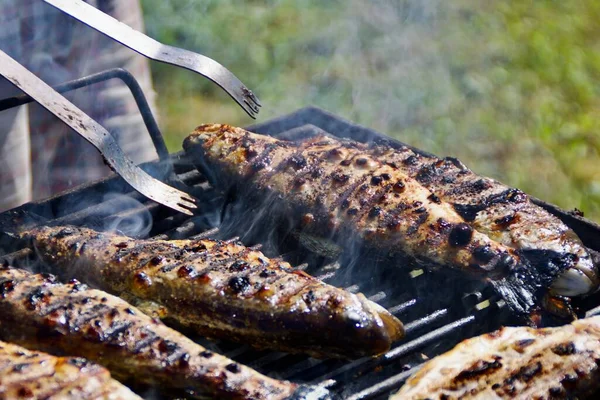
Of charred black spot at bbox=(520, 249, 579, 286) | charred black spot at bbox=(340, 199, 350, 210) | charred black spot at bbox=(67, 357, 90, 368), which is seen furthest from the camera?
charred black spot at bbox=(340, 199, 350, 210)

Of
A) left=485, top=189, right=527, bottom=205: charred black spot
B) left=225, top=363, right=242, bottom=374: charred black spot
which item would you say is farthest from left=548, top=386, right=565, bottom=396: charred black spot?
left=485, top=189, right=527, bottom=205: charred black spot

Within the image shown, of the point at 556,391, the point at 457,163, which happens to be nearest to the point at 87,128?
the point at 457,163

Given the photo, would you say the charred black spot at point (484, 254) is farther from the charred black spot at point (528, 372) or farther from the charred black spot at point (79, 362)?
the charred black spot at point (79, 362)

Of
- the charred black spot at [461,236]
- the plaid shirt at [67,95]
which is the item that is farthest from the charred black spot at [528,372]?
the plaid shirt at [67,95]

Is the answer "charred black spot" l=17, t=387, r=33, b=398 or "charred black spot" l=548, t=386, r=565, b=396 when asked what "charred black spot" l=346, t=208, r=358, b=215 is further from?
"charred black spot" l=17, t=387, r=33, b=398

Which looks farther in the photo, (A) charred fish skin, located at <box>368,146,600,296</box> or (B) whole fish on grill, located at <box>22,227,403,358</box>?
(A) charred fish skin, located at <box>368,146,600,296</box>

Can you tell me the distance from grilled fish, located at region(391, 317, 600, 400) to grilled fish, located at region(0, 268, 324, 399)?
452 mm

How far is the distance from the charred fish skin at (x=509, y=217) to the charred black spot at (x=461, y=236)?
173 mm

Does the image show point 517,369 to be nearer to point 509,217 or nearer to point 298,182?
point 509,217

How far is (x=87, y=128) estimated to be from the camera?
3098mm

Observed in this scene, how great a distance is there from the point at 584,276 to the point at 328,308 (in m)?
1.03

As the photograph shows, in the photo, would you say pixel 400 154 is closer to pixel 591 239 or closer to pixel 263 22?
pixel 591 239

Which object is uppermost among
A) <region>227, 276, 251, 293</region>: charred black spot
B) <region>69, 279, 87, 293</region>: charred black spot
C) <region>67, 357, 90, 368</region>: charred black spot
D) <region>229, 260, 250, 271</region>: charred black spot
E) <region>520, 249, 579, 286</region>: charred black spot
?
<region>520, 249, 579, 286</region>: charred black spot

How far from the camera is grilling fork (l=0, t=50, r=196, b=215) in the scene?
301 centimetres
